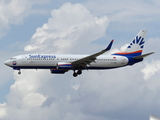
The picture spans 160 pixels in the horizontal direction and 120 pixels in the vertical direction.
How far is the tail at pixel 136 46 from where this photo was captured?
79.3 metres

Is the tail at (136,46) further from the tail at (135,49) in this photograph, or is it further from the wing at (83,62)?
the wing at (83,62)

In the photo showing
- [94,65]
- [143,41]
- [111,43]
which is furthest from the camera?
[143,41]

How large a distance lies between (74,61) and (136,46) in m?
22.2

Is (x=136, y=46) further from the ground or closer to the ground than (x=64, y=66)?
further from the ground

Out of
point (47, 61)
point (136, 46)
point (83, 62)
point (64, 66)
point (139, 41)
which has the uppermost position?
point (139, 41)

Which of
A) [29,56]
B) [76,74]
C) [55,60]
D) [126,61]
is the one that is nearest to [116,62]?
[126,61]

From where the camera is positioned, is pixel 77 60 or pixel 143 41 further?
pixel 143 41

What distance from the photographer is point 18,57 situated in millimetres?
67688

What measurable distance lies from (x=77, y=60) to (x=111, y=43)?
12.6m

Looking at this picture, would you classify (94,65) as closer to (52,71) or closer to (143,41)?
(52,71)

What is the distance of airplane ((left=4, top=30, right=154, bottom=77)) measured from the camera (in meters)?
67.0

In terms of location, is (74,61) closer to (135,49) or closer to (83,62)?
(83,62)

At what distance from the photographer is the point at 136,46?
82312mm

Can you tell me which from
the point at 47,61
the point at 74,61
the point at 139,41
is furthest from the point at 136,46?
the point at 47,61
